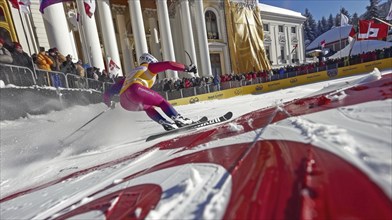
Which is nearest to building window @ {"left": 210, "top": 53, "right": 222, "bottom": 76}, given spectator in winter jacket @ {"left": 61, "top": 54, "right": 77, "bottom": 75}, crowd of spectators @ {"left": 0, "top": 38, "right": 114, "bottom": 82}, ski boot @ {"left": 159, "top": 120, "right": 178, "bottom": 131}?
crowd of spectators @ {"left": 0, "top": 38, "right": 114, "bottom": 82}

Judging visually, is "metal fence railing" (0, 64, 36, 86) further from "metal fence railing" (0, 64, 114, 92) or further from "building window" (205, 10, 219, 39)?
"building window" (205, 10, 219, 39)

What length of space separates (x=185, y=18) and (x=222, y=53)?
747 cm

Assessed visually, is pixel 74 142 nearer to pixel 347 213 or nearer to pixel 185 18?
pixel 347 213

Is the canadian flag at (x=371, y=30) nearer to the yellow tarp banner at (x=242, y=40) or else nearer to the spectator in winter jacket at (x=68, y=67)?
the yellow tarp banner at (x=242, y=40)

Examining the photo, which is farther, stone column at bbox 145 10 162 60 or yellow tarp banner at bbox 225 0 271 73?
yellow tarp banner at bbox 225 0 271 73

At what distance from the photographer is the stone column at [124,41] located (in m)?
23.2

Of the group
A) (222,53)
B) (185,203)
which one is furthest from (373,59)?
(185,203)

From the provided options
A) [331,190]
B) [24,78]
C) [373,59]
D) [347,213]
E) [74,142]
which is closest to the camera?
[347,213]

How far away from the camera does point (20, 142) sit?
15.6 feet

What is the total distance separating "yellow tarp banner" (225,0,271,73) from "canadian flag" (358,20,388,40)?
11.0 meters

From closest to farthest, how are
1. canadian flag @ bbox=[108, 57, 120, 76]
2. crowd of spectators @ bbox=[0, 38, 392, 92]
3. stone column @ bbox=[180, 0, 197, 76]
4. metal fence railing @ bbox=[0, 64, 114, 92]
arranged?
metal fence railing @ bbox=[0, 64, 114, 92], crowd of spectators @ bbox=[0, 38, 392, 92], canadian flag @ bbox=[108, 57, 120, 76], stone column @ bbox=[180, 0, 197, 76]

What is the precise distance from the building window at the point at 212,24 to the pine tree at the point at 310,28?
191 ft

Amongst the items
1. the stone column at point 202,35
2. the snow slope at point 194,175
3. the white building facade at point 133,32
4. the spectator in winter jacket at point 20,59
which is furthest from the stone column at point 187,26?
the snow slope at point 194,175

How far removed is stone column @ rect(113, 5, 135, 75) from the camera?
23.2m
